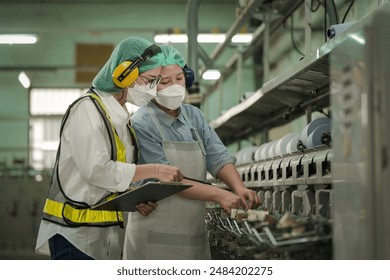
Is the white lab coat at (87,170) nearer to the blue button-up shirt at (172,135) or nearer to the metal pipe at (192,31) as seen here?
the blue button-up shirt at (172,135)

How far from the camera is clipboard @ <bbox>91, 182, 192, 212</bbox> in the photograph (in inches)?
65.7

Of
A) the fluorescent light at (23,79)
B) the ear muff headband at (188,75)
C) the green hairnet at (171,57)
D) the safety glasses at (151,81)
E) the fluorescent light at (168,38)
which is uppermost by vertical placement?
the fluorescent light at (168,38)

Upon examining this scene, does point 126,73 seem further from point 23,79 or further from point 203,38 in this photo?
point 203,38

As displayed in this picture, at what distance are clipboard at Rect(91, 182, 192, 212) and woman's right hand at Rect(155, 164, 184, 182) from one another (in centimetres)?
A: 3

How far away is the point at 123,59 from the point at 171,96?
0.59 feet

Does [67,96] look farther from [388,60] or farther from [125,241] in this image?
[388,60]

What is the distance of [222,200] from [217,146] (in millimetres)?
222

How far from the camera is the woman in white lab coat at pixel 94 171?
Result: 1.70m

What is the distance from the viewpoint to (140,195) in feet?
5.79

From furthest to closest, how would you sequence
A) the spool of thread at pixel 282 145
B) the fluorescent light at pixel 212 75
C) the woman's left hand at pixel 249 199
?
the fluorescent light at pixel 212 75
the spool of thread at pixel 282 145
the woman's left hand at pixel 249 199

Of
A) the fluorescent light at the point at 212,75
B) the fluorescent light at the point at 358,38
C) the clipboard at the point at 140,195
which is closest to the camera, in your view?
the fluorescent light at the point at 358,38

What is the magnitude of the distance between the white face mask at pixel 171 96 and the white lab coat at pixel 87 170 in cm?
18

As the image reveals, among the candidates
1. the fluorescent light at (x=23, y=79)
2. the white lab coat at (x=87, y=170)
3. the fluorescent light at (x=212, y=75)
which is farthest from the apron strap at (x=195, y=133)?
the fluorescent light at (x=212, y=75)
